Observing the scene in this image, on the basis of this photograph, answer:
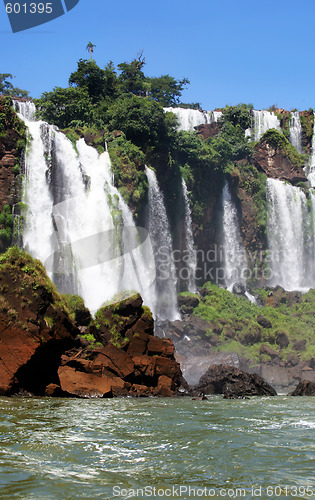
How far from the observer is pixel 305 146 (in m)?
67.6

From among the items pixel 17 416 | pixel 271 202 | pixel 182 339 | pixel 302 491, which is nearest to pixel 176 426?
pixel 17 416

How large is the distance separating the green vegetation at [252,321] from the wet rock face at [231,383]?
16608 millimetres

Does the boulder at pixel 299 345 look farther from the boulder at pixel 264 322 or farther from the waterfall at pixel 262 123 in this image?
the waterfall at pixel 262 123

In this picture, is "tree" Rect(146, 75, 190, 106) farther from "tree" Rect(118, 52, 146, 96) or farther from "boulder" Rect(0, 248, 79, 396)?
"boulder" Rect(0, 248, 79, 396)

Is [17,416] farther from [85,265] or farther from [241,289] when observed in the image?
[241,289]

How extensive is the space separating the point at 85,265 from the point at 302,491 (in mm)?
31476

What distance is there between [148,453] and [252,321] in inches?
1495

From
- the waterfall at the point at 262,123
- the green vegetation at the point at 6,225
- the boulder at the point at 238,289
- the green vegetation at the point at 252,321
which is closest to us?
the green vegetation at the point at 6,225

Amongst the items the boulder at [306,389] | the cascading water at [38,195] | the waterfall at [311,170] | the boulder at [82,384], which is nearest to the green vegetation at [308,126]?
the waterfall at [311,170]

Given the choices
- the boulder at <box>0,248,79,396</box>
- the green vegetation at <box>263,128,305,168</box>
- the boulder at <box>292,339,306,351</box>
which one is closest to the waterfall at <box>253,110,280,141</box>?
the green vegetation at <box>263,128,305,168</box>

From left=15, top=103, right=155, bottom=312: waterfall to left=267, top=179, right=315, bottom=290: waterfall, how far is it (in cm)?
2042

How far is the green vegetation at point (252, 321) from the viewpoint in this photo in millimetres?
44062

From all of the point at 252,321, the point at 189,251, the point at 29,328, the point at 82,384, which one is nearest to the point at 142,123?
the point at 189,251

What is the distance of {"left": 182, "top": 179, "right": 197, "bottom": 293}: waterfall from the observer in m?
49.8
